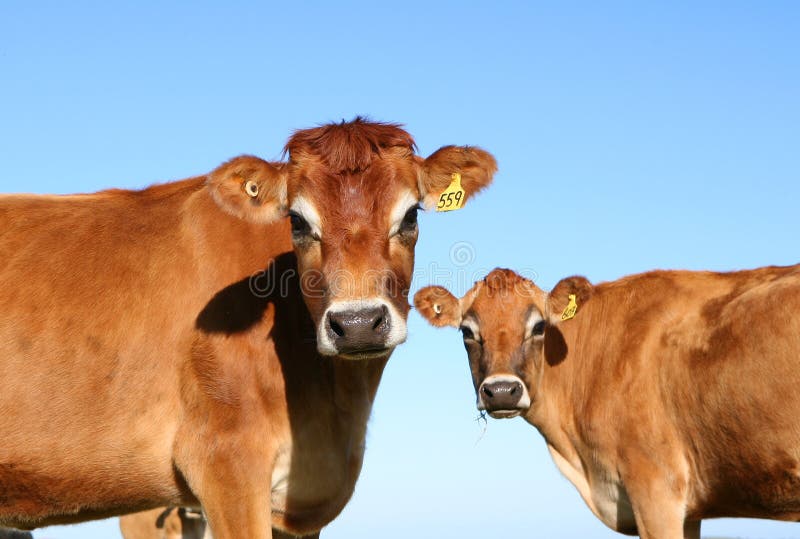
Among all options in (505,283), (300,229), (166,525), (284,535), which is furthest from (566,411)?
(166,525)

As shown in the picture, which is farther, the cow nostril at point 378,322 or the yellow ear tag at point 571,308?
the yellow ear tag at point 571,308

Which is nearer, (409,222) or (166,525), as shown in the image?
(409,222)

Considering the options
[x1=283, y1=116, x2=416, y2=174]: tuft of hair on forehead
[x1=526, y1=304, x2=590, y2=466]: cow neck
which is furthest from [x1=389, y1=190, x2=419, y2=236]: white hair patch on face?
[x1=526, y1=304, x2=590, y2=466]: cow neck

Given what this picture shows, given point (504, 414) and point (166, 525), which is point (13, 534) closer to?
point (504, 414)

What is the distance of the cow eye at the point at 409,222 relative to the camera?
618 centimetres

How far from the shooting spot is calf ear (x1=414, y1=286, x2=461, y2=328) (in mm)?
11812

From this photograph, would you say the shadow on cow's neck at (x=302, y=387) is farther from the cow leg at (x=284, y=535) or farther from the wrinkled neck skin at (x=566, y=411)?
the wrinkled neck skin at (x=566, y=411)

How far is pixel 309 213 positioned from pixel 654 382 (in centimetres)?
560

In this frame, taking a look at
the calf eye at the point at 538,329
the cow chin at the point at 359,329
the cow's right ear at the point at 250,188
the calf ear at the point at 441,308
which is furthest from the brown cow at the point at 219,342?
the calf ear at the point at 441,308

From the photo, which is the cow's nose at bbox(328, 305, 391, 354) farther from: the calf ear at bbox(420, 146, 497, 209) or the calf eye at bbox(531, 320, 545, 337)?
the calf eye at bbox(531, 320, 545, 337)

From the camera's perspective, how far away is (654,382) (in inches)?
404

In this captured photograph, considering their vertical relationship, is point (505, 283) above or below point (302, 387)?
above

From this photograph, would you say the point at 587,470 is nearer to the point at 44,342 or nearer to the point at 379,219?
the point at 379,219

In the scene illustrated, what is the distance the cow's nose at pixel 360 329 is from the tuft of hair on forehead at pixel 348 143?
106cm
